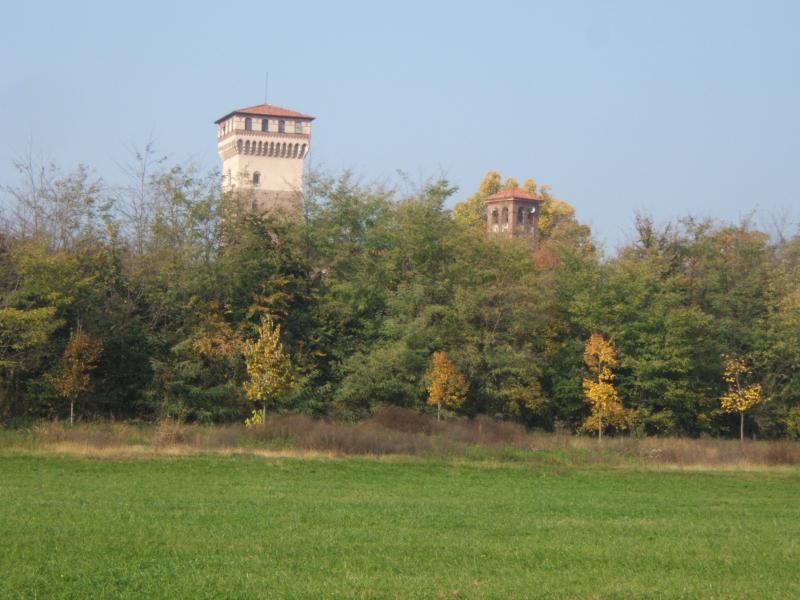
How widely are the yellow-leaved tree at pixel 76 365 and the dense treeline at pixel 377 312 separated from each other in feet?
1.09

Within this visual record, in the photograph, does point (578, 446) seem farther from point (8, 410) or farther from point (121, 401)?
point (8, 410)

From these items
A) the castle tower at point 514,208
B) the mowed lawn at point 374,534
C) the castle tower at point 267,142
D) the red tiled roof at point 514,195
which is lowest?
the mowed lawn at point 374,534

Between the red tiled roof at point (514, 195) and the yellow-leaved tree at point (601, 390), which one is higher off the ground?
the red tiled roof at point (514, 195)

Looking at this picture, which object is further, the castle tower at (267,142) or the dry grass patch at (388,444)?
the castle tower at (267,142)

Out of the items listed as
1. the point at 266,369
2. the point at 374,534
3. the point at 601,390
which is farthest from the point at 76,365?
the point at 374,534

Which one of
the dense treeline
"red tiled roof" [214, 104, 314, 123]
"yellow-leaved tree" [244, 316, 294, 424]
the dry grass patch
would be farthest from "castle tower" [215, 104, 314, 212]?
the dry grass patch

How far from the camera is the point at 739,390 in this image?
4309 cm

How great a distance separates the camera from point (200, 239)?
42.8 metres

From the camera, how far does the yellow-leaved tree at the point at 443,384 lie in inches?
1545

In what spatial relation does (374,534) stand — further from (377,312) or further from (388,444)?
(377,312)

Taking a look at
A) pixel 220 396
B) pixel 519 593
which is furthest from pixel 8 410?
pixel 519 593

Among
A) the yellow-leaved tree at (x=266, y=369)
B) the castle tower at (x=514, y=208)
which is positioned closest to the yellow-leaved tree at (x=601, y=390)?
the yellow-leaved tree at (x=266, y=369)

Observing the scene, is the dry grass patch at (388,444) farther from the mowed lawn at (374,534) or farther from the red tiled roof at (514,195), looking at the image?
the red tiled roof at (514,195)

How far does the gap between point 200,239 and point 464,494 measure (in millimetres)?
23757
